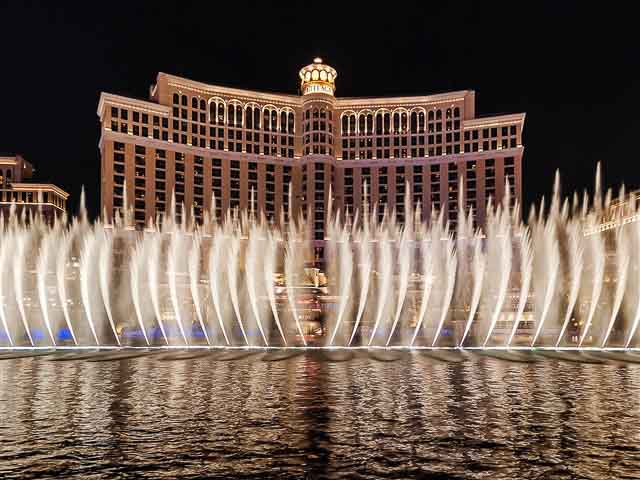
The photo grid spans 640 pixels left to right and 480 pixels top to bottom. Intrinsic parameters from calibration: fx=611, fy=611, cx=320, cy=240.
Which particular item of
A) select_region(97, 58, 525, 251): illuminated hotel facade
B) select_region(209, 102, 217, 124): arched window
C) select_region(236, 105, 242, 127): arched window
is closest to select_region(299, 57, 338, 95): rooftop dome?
select_region(97, 58, 525, 251): illuminated hotel facade

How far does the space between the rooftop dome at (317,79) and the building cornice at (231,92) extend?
138 inches

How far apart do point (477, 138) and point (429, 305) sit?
72.0 m

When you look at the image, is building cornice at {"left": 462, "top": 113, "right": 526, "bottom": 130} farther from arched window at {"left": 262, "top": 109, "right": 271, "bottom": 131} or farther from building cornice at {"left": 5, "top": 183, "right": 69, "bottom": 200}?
building cornice at {"left": 5, "top": 183, "right": 69, "bottom": 200}

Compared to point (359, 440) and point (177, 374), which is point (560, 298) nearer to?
point (177, 374)

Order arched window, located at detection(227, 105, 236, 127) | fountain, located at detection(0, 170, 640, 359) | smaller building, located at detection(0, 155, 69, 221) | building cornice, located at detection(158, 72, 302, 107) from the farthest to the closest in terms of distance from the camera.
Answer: smaller building, located at detection(0, 155, 69, 221) → arched window, located at detection(227, 105, 236, 127) → building cornice, located at detection(158, 72, 302, 107) → fountain, located at detection(0, 170, 640, 359)

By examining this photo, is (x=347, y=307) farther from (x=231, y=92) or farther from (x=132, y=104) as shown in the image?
(x=231, y=92)

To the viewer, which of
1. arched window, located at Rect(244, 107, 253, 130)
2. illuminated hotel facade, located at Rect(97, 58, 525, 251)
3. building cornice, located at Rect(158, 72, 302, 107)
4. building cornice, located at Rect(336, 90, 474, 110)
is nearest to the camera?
illuminated hotel facade, located at Rect(97, 58, 525, 251)

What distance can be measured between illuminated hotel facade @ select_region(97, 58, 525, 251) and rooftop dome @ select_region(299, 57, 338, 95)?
0.20 m

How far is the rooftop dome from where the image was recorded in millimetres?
116812

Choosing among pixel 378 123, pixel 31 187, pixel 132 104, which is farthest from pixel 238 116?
pixel 31 187

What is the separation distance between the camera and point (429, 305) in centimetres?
5012

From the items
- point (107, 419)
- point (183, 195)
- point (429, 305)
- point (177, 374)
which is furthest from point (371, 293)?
point (183, 195)

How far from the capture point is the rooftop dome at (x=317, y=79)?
116812 millimetres

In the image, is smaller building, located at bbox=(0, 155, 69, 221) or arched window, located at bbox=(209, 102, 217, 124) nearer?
arched window, located at bbox=(209, 102, 217, 124)
